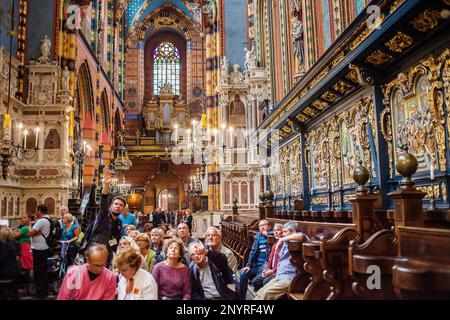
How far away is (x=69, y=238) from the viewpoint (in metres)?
7.05

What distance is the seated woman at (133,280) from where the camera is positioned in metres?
3.18

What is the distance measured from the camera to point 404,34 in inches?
206

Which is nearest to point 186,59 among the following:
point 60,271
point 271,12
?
point 271,12

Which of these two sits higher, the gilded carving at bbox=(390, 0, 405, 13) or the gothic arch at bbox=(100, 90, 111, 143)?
the gothic arch at bbox=(100, 90, 111, 143)

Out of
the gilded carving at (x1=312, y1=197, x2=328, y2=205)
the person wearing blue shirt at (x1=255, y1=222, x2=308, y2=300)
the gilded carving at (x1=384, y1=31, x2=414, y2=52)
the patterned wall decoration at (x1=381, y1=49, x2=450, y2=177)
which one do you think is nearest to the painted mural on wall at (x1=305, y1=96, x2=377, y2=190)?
the gilded carving at (x1=312, y1=197, x2=328, y2=205)

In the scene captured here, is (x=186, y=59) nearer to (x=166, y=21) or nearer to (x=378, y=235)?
(x=166, y=21)

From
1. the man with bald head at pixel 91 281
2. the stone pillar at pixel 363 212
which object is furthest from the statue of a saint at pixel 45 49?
the stone pillar at pixel 363 212

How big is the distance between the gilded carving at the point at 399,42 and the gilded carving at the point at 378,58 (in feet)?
0.76

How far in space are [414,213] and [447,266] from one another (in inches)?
33.2

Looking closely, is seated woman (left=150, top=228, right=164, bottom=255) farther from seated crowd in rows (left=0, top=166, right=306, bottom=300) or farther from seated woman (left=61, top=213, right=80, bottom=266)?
seated woman (left=61, top=213, right=80, bottom=266)

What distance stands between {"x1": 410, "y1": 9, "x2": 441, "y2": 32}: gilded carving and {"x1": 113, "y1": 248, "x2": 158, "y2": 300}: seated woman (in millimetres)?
4265

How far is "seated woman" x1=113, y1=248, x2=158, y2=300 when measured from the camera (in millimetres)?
3180

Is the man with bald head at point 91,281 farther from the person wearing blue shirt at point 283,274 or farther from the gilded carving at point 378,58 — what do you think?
the gilded carving at point 378,58

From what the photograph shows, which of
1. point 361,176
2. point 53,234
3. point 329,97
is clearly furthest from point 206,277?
point 329,97
